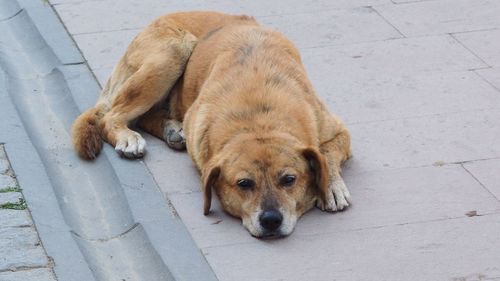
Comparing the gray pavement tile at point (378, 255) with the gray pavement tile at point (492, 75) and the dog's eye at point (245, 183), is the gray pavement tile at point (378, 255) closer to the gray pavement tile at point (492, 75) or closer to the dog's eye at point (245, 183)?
the dog's eye at point (245, 183)

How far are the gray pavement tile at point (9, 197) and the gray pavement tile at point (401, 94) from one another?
2.43 meters

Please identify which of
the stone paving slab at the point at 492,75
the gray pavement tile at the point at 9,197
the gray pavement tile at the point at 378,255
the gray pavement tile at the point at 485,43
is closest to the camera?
the gray pavement tile at the point at 378,255

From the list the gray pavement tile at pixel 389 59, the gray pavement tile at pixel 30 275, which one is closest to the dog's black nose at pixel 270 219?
the gray pavement tile at pixel 30 275

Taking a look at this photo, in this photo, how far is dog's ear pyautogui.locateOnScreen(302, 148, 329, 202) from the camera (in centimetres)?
667

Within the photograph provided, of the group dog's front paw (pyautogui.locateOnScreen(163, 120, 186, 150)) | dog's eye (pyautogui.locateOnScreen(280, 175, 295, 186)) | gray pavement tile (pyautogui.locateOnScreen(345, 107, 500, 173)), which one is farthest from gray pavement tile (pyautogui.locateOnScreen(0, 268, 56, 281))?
gray pavement tile (pyautogui.locateOnScreen(345, 107, 500, 173))

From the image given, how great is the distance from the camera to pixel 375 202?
694 cm

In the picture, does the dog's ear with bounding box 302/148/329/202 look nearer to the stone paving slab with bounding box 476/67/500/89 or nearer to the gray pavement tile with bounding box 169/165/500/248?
the gray pavement tile with bounding box 169/165/500/248

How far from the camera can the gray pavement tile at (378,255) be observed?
6.08m

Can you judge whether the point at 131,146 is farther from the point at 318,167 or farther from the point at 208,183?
the point at 318,167

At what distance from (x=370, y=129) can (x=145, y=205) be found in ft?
6.07

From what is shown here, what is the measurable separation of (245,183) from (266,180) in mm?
134

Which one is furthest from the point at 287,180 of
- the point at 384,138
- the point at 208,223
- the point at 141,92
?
the point at 141,92

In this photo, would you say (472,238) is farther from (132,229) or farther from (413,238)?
(132,229)

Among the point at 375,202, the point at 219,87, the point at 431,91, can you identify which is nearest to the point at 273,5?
the point at 431,91
